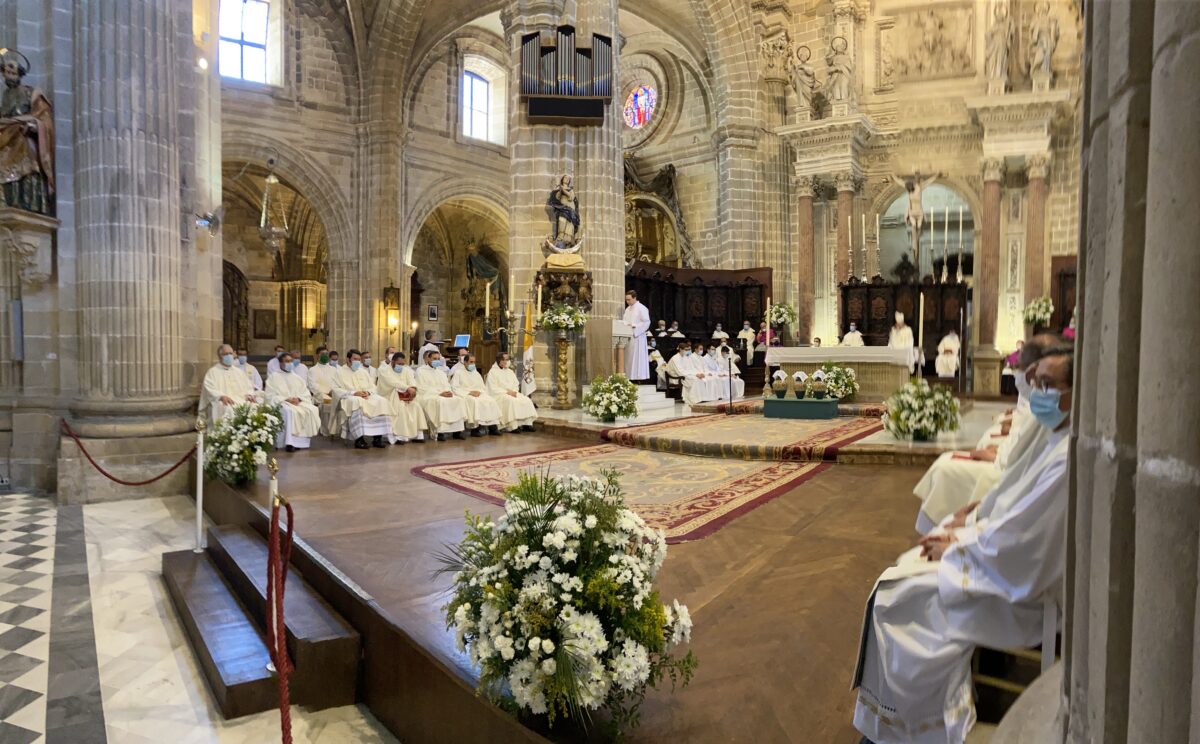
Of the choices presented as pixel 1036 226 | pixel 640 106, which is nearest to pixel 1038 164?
pixel 1036 226

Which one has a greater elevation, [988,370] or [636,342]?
[636,342]

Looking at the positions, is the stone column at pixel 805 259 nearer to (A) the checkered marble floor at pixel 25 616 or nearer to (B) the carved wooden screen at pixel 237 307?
(A) the checkered marble floor at pixel 25 616

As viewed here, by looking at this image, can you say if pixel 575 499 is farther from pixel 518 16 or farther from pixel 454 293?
pixel 454 293

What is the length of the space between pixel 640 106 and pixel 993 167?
1097 centimetres

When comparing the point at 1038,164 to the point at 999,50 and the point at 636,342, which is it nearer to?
the point at 999,50

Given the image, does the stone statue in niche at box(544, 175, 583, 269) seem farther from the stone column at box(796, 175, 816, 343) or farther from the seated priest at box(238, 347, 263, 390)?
the stone column at box(796, 175, 816, 343)

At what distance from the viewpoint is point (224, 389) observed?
342 inches

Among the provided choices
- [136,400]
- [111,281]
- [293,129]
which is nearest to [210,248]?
[111,281]

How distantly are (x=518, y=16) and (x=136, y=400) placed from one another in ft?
28.6

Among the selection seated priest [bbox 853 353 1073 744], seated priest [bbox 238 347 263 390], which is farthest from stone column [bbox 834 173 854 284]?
seated priest [bbox 853 353 1073 744]

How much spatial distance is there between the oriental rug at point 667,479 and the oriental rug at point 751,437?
0.18 m

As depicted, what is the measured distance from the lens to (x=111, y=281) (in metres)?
7.68

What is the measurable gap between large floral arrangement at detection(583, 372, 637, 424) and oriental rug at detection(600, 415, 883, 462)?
1.57 feet

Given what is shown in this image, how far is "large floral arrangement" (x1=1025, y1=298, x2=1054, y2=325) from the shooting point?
15.9m
